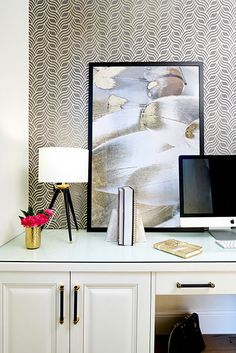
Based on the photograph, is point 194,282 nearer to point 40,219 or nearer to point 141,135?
point 40,219

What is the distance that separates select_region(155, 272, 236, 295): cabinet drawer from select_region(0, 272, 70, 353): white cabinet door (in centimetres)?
46

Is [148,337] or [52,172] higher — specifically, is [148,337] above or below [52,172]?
below

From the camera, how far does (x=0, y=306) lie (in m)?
1.11

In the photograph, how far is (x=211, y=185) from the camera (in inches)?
57.7

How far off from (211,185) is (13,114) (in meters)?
1.29

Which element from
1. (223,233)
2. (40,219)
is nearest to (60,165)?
(40,219)

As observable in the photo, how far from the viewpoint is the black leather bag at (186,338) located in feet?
4.56

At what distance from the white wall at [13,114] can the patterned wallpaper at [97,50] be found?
7 cm

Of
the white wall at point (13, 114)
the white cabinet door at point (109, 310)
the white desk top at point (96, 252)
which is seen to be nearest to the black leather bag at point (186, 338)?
the white cabinet door at point (109, 310)

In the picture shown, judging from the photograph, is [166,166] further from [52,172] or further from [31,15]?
[31,15]

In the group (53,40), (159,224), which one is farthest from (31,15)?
(159,224)

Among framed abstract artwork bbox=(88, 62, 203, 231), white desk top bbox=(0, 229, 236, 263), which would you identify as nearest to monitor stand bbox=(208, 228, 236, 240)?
white desk top bbox=(0, 229, 236, 263)

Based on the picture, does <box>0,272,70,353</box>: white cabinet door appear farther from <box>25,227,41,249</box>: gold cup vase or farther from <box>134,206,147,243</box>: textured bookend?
<box>134,206,147,243</box>: textured bookend

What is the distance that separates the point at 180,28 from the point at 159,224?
4.60 feet
